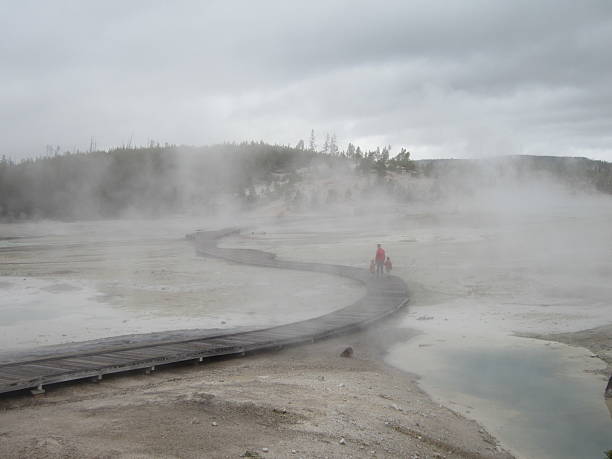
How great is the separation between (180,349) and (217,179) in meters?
32.9

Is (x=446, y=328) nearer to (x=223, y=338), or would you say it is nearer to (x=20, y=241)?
(x=223, y=338)

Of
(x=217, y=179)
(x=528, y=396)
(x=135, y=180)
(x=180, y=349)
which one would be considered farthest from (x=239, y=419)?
(x=135, y=180)

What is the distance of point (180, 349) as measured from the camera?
6.11 metres

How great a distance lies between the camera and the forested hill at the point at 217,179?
93.0 feet

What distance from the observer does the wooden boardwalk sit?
5.04 m

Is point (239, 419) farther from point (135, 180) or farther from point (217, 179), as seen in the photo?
point (135, 180)

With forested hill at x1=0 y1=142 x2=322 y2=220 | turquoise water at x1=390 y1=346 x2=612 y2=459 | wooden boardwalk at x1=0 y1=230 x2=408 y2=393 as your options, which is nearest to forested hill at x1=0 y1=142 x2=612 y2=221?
forested hill at x1=0 y1=142 x2=322 y2=220

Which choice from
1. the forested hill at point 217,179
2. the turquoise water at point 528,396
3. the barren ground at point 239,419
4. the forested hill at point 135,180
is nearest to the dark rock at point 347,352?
the turquoise water at point 528,396

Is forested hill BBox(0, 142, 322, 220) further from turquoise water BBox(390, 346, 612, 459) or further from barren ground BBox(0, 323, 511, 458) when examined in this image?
barren ground BBox(0, 323, 511, 458)

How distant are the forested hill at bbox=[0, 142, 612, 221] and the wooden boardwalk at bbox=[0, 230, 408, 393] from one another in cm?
1772

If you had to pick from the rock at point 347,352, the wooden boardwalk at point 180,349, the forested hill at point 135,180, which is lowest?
the rock at point 347,352

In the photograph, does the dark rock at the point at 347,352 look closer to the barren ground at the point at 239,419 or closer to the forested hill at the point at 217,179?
the barren ground at the point at 239,419

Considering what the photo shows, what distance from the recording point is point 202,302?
9.80 metres

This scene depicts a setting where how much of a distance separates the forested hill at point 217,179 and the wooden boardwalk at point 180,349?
1772cm
